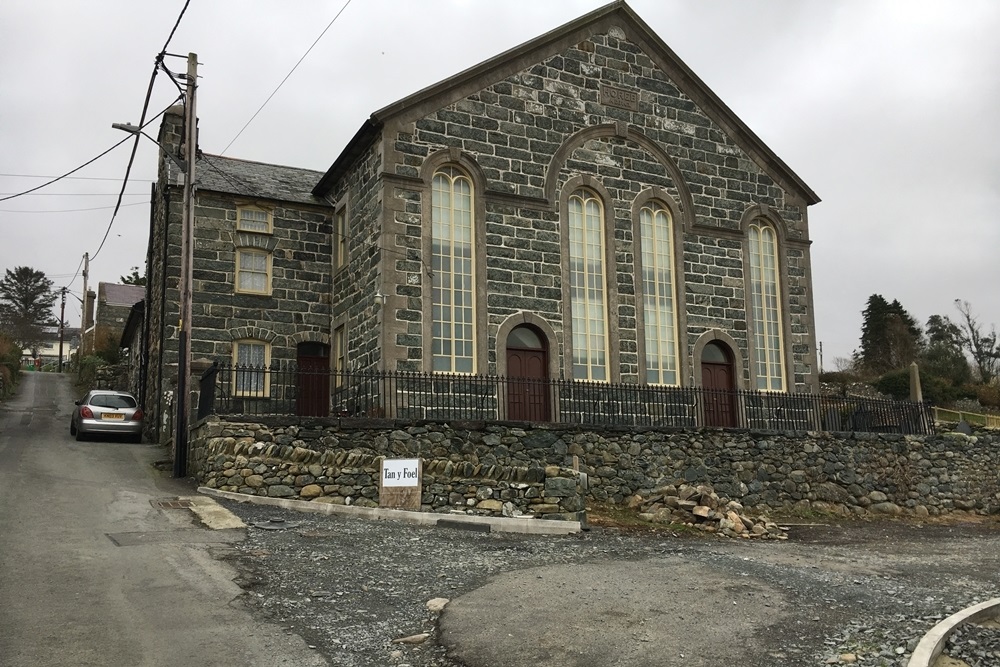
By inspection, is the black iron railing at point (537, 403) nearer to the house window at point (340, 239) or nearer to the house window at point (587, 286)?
the house window at point (587, 286)

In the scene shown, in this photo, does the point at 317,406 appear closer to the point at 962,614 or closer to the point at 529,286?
the point at 529,286

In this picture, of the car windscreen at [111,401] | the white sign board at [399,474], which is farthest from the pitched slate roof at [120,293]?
the white sign board at [399,474]

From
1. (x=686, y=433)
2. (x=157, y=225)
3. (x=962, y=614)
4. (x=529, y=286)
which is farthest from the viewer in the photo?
(x=157, y=225)

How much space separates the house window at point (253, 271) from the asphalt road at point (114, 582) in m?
6.57

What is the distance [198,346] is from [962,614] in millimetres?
17450

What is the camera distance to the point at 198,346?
2122cm

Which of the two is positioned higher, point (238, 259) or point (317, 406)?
point (238, 259)

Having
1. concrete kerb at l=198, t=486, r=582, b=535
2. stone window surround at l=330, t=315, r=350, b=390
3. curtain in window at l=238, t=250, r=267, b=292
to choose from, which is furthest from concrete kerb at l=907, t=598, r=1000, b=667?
curtain in window at l=238, t=250, r=267, b=292

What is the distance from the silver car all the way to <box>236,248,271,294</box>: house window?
4165 mm

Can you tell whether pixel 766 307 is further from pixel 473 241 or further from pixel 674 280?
pixel 473 241

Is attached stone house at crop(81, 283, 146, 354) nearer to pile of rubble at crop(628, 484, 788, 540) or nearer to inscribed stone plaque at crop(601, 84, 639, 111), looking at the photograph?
inscribed stone plaque at crop(601, 84, 639, 111)

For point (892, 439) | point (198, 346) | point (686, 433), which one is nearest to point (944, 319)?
point (892, 439)

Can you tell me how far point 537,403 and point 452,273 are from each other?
3.43 m

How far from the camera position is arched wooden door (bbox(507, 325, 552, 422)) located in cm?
1884
